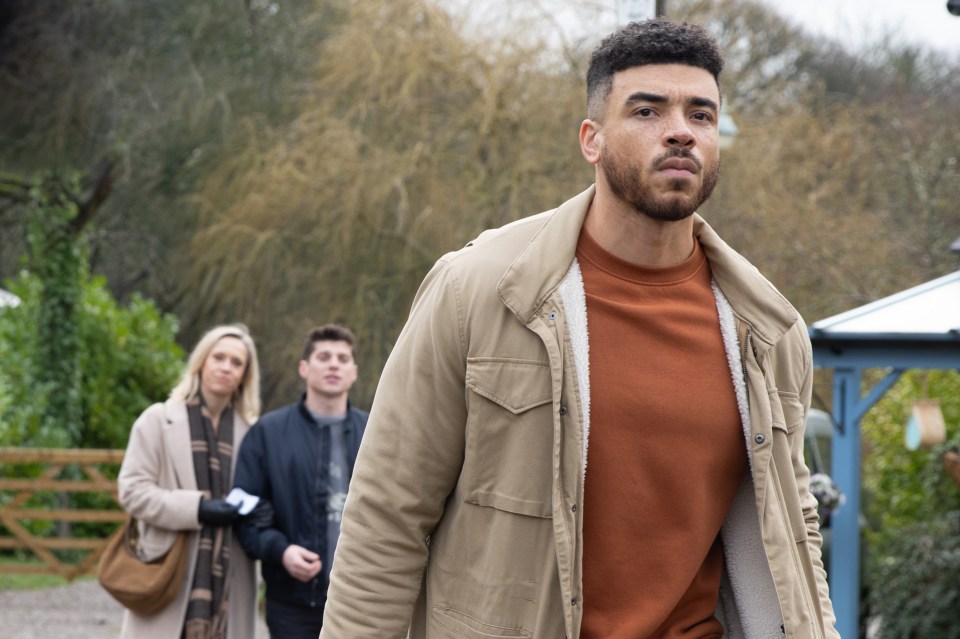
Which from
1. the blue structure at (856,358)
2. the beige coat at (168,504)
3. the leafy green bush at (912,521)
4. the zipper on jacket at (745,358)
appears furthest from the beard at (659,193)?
the leafy green bush at (912,521)

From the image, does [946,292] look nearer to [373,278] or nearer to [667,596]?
[667,596]

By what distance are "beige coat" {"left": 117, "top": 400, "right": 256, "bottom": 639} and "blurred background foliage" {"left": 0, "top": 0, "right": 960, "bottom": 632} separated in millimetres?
10614

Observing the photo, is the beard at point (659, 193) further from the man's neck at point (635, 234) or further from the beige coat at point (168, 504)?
the beige coat at point (168, 504)

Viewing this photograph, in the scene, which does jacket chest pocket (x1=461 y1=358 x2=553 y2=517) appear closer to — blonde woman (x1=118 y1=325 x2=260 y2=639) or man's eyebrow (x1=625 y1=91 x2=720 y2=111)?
man's eyebrow (x1=625 y1=91 x2=720 y2=111)

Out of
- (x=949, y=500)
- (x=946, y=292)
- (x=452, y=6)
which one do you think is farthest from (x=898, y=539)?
(x=452, y=6)

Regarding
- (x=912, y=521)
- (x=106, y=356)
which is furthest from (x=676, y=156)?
(x=106, y=356)

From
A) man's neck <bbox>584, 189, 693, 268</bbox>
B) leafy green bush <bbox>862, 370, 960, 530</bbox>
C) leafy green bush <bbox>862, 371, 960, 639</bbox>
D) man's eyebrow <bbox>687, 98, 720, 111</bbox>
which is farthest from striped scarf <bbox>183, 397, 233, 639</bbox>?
leafy green bush <bbox>862, 370, 960, 530</bbox>

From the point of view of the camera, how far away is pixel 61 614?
1316cm

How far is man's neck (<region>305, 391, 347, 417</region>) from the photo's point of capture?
21.9 ft

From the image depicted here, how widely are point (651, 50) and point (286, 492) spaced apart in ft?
12.9

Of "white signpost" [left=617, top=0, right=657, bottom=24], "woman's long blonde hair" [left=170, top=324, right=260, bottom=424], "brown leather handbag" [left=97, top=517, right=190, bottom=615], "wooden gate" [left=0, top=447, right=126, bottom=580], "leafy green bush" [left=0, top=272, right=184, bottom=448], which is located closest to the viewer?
"brown leather handbag" [left=97, top=517, right=190, bottom=615]

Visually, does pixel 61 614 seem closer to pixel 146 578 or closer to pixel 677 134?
pixel 146 578

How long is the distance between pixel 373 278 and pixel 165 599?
37.1 feet

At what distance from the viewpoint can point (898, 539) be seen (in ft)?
36.4
